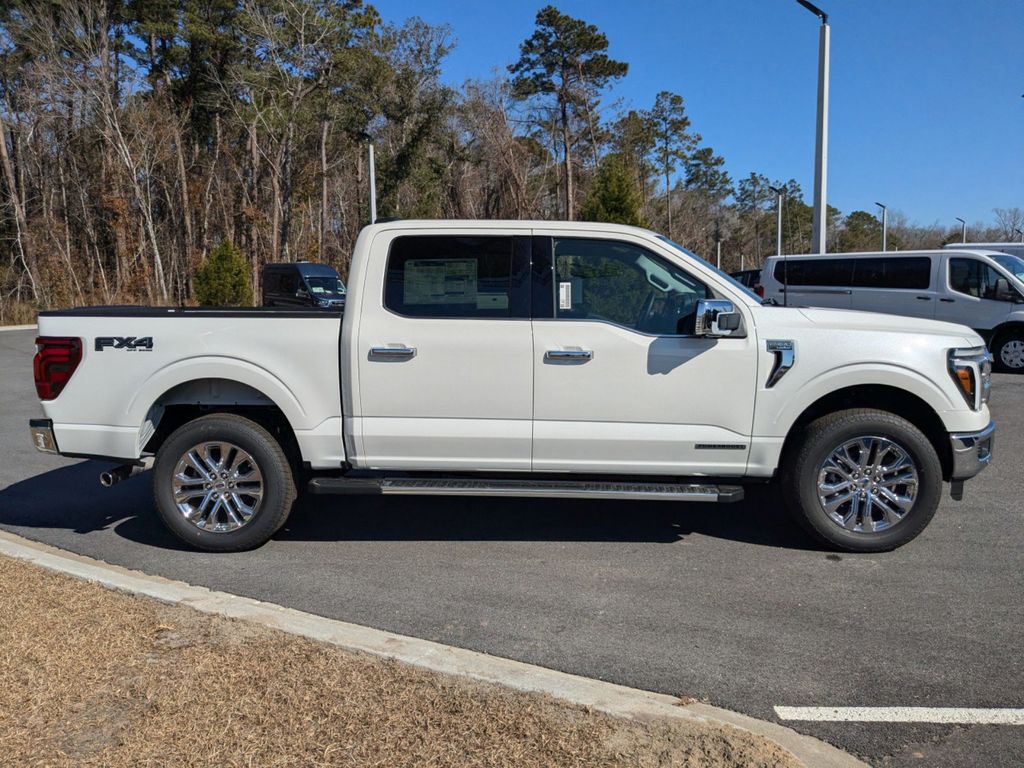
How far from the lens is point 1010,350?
14031mm

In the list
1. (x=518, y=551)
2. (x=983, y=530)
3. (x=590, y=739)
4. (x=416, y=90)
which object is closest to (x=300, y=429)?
(x=518, y=551)

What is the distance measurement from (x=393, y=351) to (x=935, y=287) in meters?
12.6

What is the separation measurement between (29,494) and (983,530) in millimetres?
7501

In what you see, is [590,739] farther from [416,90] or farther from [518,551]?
[416,90]

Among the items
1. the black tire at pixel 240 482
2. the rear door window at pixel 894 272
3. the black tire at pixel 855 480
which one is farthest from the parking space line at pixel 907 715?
the rear door window at pixel 894 272

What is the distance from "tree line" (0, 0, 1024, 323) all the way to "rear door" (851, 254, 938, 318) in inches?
766

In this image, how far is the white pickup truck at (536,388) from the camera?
507 cm

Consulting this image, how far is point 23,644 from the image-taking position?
374 centimetres

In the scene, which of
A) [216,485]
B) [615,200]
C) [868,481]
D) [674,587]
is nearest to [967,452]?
[868,481]

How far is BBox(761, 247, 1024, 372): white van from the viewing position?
14.0 m

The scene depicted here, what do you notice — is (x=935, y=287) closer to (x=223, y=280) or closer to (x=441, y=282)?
(x=441, y=282)

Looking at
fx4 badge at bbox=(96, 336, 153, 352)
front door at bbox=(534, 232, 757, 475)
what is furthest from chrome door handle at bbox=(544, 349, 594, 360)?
fx4 badge at bbox=(96, 336, 153, 352)

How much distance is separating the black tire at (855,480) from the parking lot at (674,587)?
170 mm

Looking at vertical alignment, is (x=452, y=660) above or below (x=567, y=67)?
below
